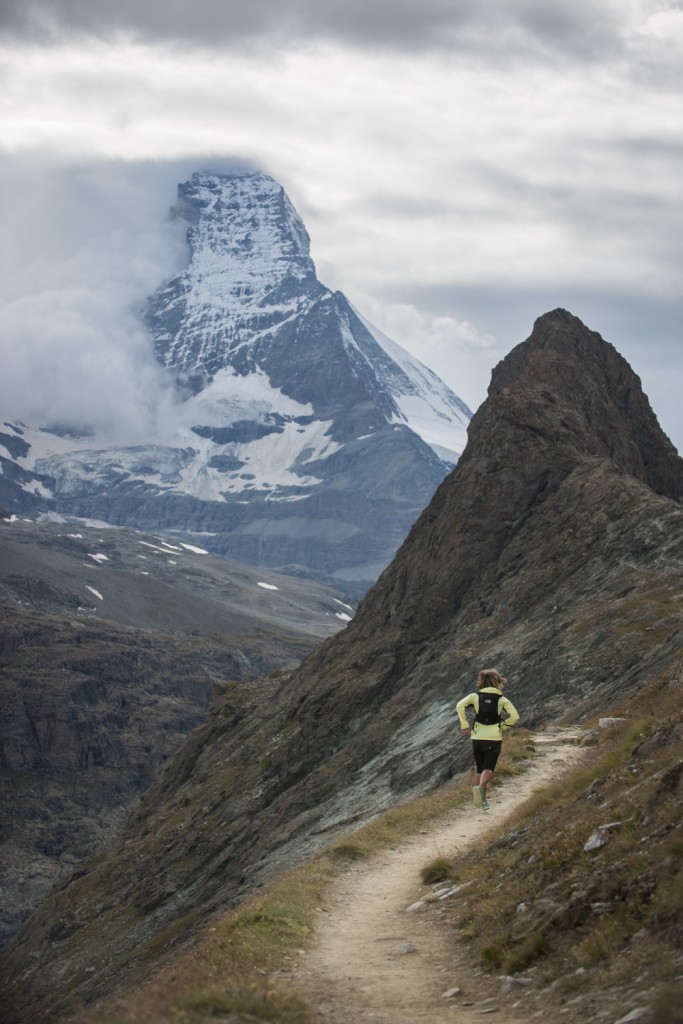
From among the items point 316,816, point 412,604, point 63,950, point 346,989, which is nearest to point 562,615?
point 316,816

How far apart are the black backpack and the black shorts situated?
39cm

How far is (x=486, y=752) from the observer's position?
23578 mm

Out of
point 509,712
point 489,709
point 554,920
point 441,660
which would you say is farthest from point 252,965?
point 441,660

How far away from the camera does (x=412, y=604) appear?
213ft

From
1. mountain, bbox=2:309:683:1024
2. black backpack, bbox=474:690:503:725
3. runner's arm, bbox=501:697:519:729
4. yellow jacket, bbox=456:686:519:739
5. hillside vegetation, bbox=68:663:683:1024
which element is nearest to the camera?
hillside vegetation, bbox=68:663:683:1024

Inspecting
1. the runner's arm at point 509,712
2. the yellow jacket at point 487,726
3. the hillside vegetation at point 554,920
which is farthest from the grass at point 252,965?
the runner's arm at point 509,712

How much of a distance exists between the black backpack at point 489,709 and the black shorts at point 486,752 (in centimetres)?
39

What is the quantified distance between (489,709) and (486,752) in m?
0.92

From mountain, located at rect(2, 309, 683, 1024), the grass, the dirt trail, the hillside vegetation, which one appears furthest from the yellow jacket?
mountain, located at rect(2, 309, 683, 1024)

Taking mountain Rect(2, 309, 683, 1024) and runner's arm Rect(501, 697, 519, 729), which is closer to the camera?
runner's arm Rect(501, 697, 519, 729)

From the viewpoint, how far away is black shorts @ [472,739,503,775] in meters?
23.5

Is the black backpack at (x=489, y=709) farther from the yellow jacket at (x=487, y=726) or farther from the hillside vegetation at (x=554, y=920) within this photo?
the hillside vegetation at (x=554, y=920)

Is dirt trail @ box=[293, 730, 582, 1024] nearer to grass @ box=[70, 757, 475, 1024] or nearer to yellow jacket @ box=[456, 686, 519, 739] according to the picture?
grass @ box=[70, 757, 475, 1024]

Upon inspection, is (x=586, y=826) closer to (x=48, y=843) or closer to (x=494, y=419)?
(x=494, y=419)
